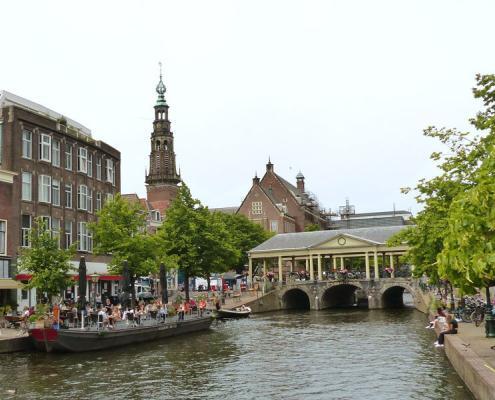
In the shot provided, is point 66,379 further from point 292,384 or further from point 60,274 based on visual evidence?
point 60,274

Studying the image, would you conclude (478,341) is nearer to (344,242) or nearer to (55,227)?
(55,227)

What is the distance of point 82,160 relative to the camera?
176ft

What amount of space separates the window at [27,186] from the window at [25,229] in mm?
1383

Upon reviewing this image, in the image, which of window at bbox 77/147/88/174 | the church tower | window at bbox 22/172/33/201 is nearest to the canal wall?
window at bbox 22/172/33/201

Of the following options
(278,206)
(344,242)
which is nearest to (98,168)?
(344,242)

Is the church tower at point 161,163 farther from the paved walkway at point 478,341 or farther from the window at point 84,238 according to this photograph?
the paved walkway at point 478,341

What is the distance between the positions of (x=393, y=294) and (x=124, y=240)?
142 ft

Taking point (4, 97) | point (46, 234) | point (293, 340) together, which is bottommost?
point (293, 340)

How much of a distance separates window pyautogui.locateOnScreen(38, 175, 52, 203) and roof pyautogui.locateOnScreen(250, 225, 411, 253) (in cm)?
3749

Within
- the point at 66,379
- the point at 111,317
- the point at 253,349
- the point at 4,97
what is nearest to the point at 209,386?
the point at 66,379

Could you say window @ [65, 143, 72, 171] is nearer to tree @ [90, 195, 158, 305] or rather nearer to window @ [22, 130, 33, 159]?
window @ [22, 130, 33, 159]

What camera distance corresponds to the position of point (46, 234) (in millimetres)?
36781

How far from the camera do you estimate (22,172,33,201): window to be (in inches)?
1796

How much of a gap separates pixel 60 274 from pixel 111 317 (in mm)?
4086
